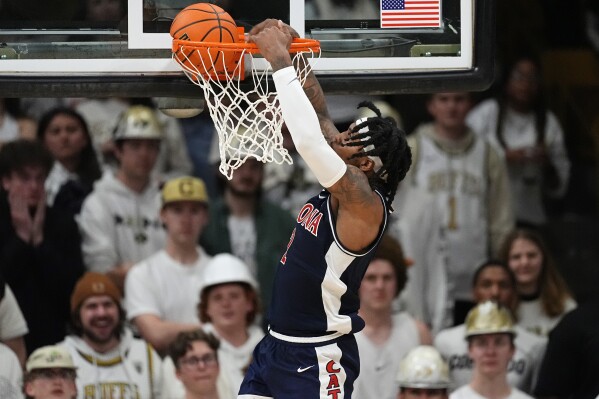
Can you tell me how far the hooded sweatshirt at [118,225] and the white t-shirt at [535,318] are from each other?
7.92 feet

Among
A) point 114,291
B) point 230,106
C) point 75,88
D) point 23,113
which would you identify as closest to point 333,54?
point 230,106

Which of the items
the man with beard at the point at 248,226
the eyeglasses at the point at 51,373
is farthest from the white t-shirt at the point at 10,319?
the man with beard at the point at 248,226

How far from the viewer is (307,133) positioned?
619 cm

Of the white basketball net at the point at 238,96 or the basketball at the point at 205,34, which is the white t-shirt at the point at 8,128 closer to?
the white basketball net at the point at 238,96

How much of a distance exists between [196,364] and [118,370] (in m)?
0.50

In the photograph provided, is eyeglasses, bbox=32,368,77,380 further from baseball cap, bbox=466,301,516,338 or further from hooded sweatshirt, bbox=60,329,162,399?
baseball cap, bbox=466,301,516,338

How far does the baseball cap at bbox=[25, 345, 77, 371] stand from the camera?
8016 mm

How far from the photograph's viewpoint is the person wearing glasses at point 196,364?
8305 mm

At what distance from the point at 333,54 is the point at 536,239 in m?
2.94

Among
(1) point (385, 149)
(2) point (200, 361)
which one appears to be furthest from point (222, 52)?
(2) point (200, 361)

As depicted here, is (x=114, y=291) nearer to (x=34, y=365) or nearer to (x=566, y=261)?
(x=34, y=365)

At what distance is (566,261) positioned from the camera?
11.1m

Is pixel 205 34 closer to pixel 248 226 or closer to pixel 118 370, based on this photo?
pixel 118 370

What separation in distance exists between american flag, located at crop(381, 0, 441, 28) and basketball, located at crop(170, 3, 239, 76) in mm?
820
